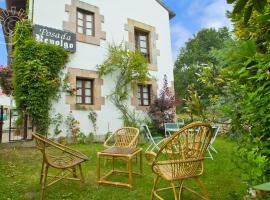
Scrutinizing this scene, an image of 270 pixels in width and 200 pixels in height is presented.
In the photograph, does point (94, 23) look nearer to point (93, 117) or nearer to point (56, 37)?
point (56, 37)

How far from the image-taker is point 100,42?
872cm

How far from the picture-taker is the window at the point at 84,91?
26.6 ft

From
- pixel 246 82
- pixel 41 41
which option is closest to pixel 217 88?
pixel 246 82

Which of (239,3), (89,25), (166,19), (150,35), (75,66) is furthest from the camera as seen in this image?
(166,19)

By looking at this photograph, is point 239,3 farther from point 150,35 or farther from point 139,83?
point 150,35

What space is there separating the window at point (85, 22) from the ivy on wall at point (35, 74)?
1417mm

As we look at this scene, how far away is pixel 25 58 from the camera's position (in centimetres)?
702

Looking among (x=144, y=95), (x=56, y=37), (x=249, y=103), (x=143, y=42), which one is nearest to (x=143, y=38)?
(x=143, y=42)

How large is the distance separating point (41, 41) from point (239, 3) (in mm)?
7023

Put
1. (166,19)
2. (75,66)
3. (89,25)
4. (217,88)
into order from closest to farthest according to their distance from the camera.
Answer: (217,88) → (75,66) → (89,25) → (166,19)

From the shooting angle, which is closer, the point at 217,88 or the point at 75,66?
the point at 217,88

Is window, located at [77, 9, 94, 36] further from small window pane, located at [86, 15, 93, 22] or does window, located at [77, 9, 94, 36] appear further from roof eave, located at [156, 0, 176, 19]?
roof eave, located at [156, 0, 176, 19]

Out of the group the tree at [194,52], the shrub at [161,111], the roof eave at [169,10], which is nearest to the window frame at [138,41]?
the roof eave at [169,10]

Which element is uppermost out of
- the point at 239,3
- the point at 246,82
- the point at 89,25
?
the point at 89,25
